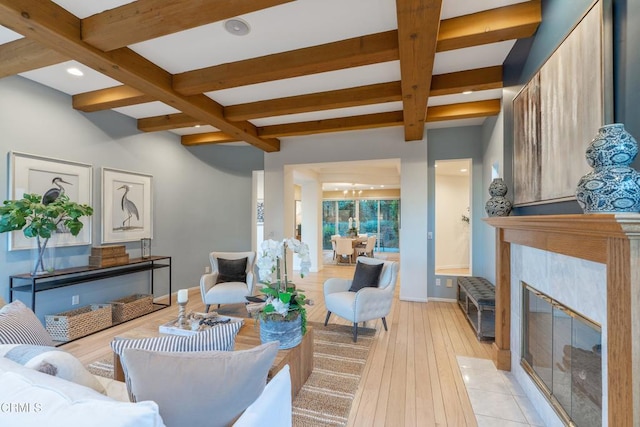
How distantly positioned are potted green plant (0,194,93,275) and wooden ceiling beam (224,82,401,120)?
2.00 m

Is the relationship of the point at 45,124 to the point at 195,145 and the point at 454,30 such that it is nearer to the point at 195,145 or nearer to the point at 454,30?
the point at 195,145

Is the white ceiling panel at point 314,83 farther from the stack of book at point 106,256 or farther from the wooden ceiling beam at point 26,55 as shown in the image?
the stack of book at point 106,256

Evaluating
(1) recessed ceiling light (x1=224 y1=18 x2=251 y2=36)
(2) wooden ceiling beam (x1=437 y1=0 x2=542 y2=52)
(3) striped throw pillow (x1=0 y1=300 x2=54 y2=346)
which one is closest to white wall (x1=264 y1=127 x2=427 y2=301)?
(2) wooden ceiling beam (x1=437 y1=0 x2=542 y2=52)

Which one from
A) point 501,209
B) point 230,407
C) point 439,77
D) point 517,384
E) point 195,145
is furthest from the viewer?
point 195,145

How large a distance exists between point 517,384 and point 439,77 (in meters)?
2.83

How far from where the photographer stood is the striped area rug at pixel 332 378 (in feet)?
6.32

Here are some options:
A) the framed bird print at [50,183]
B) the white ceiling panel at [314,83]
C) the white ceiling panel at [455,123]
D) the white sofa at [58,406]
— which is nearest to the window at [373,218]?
the white ceiling panel at [455,123]

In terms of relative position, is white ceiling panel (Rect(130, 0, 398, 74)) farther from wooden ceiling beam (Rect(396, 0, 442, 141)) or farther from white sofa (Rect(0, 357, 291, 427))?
white sofa (Rect(0, 357, 291, 427))

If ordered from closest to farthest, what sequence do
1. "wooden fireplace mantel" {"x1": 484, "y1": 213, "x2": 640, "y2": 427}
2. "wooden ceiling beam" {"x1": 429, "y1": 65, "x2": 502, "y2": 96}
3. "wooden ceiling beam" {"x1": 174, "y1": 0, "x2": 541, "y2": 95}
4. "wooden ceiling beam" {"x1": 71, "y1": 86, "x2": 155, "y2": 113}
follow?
"wooden fireplace mantel" {"x1": 484, "y1": 213, "x2": 640, "y2": 427} → "wooden ceiling beam" {"x1": 174, "y1": 0, "x2": 541, "y2": 95} → "wooden ceiling beam" {"x1": 429, "y1": 65, "x2": 502, "y2": 96} → "wooden ceiling beam" {"x1": 71, "y1": 86, "x2": 155, "y2": 113}

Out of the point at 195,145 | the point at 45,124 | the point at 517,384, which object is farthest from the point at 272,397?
the point at 195,145

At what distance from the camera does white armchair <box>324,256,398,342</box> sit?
121 inches

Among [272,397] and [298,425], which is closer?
[272,397]

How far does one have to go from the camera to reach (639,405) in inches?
41.4

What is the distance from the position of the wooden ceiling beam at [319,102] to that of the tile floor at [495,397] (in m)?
2.70
